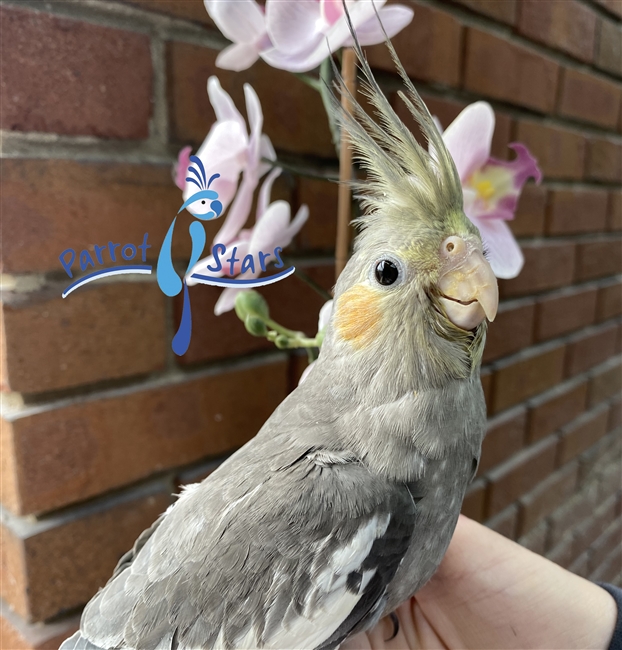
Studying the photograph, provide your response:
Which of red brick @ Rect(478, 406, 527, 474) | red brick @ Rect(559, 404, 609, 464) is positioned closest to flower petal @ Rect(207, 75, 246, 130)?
red brick @ Rect(478, 406, 527, 474)

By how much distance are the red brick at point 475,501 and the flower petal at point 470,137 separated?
72cm

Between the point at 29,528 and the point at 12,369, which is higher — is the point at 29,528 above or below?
below

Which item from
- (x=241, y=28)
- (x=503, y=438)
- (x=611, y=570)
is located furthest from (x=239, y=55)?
(x=611, y=570)

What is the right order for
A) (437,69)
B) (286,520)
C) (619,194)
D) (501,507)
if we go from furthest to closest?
(619,194) < (501,507) < (437,69) < (286,520)

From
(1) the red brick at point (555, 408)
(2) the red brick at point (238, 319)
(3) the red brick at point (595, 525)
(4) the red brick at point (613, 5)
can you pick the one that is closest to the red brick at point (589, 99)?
(4) the red brick at point (613, 5)

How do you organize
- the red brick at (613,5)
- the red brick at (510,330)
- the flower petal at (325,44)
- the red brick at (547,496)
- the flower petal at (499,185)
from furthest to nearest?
the red brick at (547,496), the red brick at (613,5), the red brick at (510,330), the flower petal at (499,185), the flower petal at (325,44)

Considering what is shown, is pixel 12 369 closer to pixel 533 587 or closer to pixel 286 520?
pixel 286 520

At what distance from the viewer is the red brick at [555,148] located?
97 centimetres

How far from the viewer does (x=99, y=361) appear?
0.53 metres

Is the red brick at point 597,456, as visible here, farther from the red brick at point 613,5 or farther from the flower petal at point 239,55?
the flower petal at point 239,55

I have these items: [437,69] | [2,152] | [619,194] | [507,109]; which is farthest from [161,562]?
[619,194]

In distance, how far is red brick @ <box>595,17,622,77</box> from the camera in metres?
1.09

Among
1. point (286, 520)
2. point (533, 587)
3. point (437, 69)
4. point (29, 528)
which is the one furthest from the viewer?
point (437, 69)

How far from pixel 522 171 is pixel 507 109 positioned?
529mm
